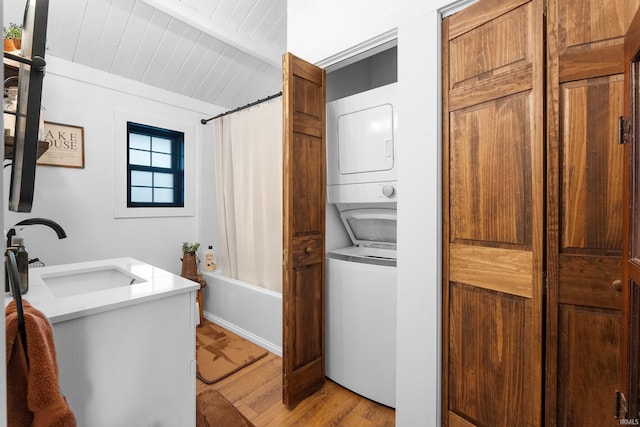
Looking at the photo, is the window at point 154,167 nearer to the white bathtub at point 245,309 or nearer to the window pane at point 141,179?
the window pane at point 141,179

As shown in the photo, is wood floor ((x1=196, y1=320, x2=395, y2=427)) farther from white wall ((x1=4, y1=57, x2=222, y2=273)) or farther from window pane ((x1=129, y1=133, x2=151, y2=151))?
window pane ((x1=129, y1=133, x2=151, y2=151))

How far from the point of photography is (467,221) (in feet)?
4.20

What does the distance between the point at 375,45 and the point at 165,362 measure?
1.81 m

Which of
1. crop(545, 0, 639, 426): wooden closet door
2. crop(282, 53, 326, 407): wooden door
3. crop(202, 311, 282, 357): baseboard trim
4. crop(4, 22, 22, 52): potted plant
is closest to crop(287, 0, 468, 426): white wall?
crop(545, 0, 639, 426): wooden closet door

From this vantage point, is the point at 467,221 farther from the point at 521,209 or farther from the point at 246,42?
the point at 246,42

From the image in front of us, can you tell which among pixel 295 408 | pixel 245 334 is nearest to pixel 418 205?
pixel 295 408

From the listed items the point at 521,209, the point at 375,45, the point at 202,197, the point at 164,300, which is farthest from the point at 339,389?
the point at 202,197

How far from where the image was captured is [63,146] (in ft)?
7.77

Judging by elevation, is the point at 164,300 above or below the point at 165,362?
above

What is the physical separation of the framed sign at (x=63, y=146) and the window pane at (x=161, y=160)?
0.61m

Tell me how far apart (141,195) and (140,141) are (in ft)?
1.73

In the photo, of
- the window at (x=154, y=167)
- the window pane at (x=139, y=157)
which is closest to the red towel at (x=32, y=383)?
the window at (x=154, y=167)

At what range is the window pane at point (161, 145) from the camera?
300 centimetres

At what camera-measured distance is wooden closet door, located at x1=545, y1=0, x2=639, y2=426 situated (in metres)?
0.96
